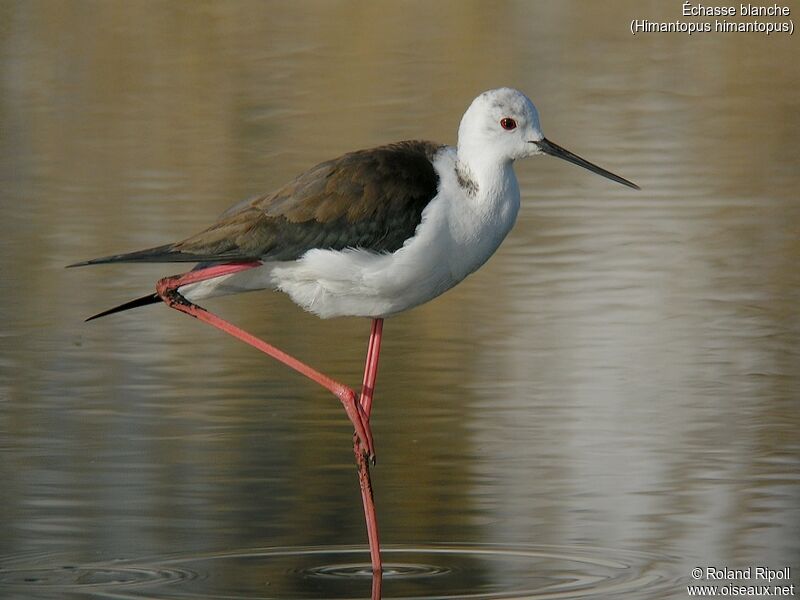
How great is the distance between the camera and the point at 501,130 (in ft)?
24.6

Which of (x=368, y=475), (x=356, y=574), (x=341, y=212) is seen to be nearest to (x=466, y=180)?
(x=341, y=212)

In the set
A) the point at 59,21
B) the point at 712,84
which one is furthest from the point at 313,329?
the point at 59,21

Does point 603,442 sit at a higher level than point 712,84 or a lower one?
lower

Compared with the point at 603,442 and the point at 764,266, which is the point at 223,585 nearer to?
the point at 603,442

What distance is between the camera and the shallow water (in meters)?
7.15

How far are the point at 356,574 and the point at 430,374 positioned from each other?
2825mm

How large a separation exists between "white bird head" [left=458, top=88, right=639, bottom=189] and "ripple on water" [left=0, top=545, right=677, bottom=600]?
4.81 feet

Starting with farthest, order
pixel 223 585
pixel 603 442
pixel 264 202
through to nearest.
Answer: pixel 603 442 < pixel 264 202 < pixel 223 585

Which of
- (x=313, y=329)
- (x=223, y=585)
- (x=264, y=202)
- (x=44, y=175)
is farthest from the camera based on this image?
(x=44, y=175)

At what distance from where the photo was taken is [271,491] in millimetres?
7832

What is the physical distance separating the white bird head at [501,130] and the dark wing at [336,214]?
17 centimetres

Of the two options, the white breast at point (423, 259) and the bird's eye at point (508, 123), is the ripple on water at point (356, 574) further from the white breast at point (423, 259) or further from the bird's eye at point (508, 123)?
the bird's eye at point (508, 123)

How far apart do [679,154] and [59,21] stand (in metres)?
10.5

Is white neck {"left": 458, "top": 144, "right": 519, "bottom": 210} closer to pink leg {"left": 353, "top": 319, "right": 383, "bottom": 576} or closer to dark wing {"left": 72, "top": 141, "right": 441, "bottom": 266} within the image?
dark wing {"left": 72, "top": 141, "right": 441, "bottom": 266}
